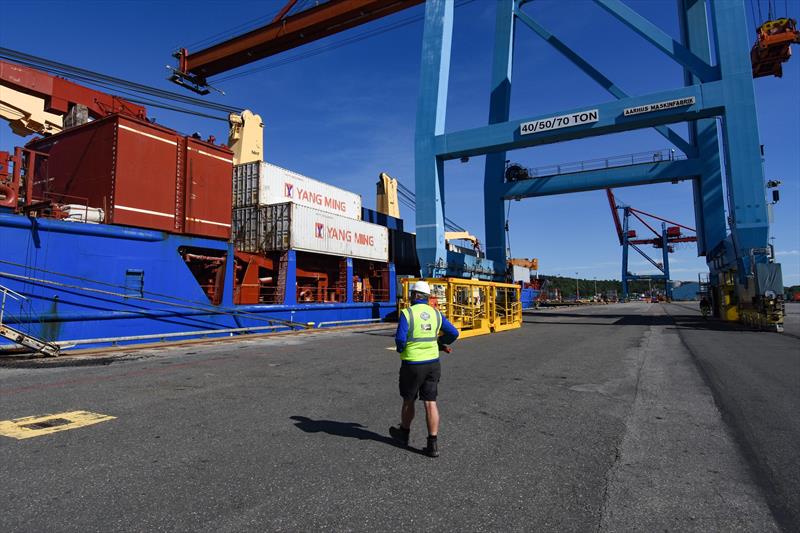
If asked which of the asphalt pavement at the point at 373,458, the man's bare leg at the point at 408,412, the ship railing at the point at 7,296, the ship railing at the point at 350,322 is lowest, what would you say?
the asphalt pavement at the point at 373,458

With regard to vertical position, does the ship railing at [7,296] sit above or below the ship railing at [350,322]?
above

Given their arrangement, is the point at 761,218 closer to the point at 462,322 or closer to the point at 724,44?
the point at 724,44

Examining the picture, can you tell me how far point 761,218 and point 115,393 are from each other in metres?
23.6

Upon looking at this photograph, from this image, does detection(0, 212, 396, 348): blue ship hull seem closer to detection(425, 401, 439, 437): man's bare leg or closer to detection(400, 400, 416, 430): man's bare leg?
detection(400, 400, 416, 430): man's bare leg

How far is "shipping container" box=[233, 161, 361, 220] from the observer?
69.1 ft

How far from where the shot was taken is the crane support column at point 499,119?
3192cm

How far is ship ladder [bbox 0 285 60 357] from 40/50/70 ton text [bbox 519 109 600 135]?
66.3 feet

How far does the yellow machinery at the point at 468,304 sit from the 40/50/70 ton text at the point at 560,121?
7.79 meters

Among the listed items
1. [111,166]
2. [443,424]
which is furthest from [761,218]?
[111,166]

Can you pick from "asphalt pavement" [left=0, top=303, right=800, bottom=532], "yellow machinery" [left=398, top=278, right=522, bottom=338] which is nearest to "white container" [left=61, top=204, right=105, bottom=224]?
"asphalt pavement" [left=0, top=303, right=800, bottom=532]

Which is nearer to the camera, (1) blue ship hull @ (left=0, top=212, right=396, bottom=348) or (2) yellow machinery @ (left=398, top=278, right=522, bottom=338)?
(1) blue ship hull @ (left=0, top=212, right=396, bottom=348)

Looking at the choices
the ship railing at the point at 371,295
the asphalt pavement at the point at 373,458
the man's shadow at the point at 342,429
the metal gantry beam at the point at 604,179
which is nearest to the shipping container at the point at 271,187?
the ship railing at the point at 371,295

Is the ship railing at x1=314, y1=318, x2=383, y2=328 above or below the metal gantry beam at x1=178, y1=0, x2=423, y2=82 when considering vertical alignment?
below

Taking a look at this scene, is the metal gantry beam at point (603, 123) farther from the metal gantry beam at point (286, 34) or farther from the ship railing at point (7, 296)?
the ship railing at point (7, 296)
